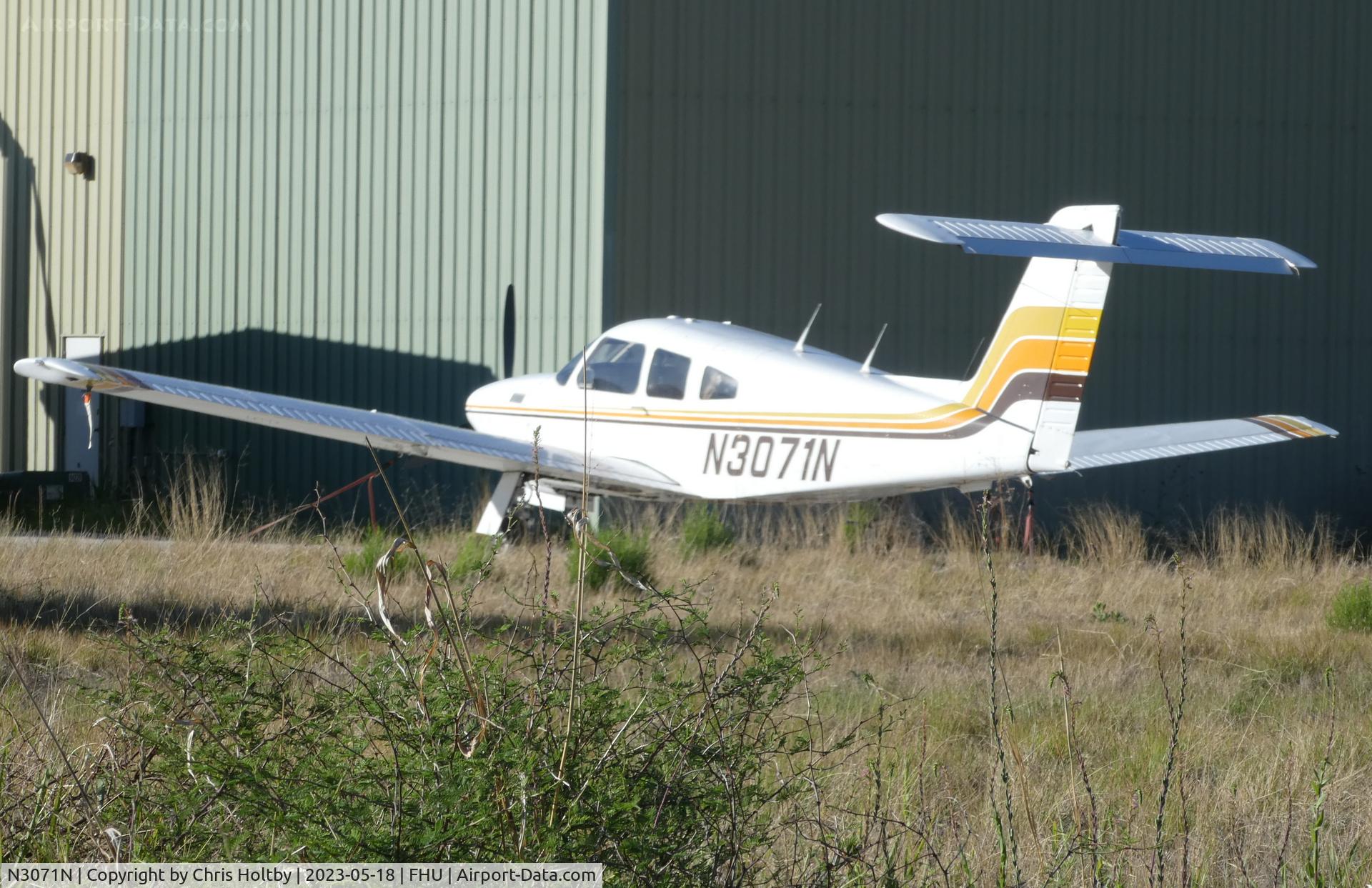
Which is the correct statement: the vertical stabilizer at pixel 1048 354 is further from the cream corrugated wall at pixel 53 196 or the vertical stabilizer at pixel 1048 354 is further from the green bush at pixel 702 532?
the cream corrugated wall at pixel 53 196

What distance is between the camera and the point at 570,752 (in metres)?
2.75

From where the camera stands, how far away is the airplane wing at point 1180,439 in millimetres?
10350

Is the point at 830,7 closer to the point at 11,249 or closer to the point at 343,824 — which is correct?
the point at 11,249

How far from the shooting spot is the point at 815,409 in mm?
10195

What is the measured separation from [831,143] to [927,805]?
12.3 meters

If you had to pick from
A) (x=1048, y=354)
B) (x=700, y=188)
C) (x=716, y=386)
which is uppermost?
(x=700, y=188)

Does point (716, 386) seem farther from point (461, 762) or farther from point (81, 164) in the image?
point (81, 164)

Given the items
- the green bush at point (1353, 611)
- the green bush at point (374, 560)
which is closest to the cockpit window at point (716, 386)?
the green bush at point (374, 560)

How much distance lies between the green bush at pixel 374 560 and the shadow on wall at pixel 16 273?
11489mm

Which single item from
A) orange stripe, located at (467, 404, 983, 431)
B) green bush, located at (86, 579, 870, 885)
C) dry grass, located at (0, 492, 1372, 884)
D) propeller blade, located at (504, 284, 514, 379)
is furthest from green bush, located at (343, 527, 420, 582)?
green bush, located at (86, 579, 870, 885)

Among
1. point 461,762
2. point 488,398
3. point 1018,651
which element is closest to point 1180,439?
point 1018,651

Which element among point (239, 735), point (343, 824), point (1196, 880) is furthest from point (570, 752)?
point (1196, 880)

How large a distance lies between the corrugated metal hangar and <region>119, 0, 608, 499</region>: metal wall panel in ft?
0.12
